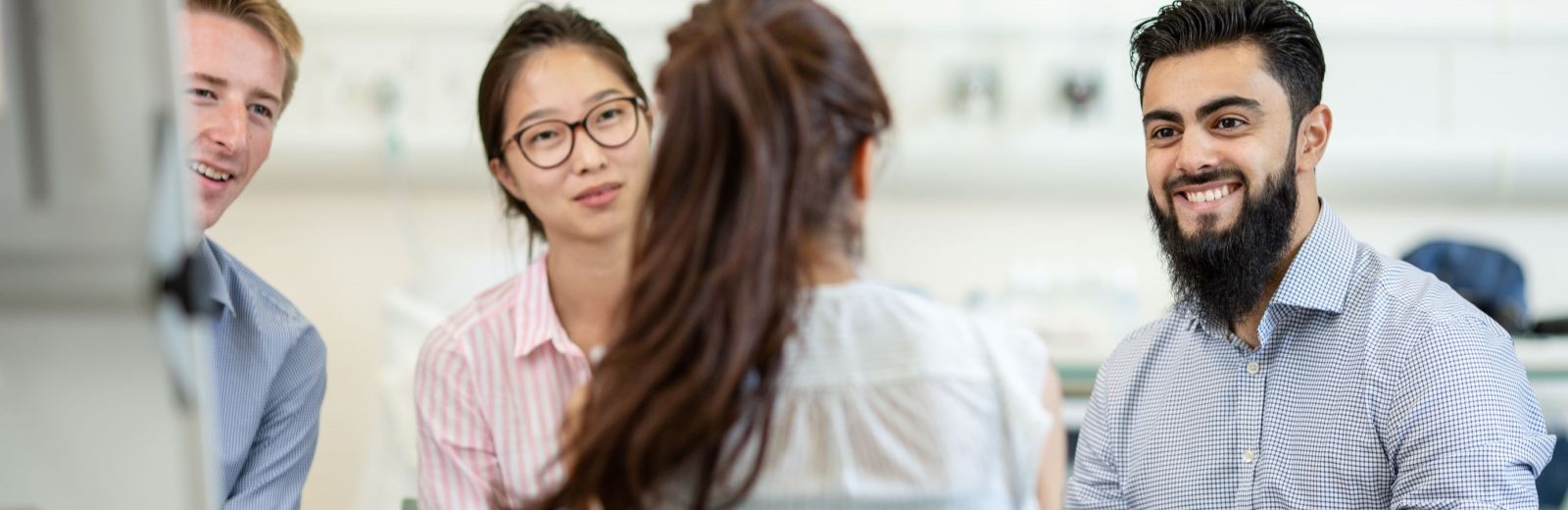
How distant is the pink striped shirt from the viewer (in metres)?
1.66

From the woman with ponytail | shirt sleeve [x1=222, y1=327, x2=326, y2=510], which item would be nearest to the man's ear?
the woman with ponytail

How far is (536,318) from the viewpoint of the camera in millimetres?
1733

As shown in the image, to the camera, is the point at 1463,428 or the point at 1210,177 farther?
the point at 1210,177

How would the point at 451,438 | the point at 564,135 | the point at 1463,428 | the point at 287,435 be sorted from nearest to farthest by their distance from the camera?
the point at 1463,428, the point at 451,438, the point at 564,135, the point at 287,435

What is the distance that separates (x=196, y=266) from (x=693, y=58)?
40 centimetres

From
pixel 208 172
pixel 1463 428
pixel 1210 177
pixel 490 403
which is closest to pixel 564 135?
pixel 490 403

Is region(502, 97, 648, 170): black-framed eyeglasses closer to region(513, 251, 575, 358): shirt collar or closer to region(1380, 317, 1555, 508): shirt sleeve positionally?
region(513, 251, 575, 358): shirt collar

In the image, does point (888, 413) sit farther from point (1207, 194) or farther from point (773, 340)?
point (1207, 194)

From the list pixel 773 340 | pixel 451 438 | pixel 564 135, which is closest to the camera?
pixel 773 340

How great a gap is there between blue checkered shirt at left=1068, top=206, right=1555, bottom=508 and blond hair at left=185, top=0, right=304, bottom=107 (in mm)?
1206

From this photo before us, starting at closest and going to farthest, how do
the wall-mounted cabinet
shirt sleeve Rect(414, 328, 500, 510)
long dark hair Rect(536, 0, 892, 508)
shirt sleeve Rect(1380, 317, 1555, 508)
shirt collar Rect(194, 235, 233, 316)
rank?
long dark hair Rect(536, 0, 892, 508)
shirt sleeve Rect(1380, 317, 1555, 508)
shirt sleeve Rect(414, 328, 500, 510)
shirt collar Rect(194, 235, 233, 316)
the wall-mounted cabinet

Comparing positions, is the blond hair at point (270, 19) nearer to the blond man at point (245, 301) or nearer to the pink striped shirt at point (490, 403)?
the blond man at point (245, 301)

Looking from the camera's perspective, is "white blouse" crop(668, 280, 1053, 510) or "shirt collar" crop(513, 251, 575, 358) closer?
"white blouse" crop(668, 280, 1053, 510)

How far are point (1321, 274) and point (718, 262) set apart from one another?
94cm
